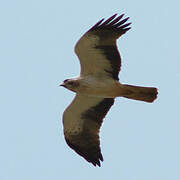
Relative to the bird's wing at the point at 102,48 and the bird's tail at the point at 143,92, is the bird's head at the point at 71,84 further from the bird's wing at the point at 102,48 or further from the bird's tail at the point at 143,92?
the bird's tail at the point at 143,92

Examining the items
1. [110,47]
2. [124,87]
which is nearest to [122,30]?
[110,47]

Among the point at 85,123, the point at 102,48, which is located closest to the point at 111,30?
the point at 102,48

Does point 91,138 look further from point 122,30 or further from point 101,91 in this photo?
point 122,30

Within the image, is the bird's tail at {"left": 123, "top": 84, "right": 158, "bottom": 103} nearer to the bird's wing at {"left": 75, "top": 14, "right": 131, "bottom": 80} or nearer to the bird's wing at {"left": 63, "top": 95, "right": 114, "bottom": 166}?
the bird's wing at {"left": 75, "top": 14, "right": 131, "bottom": 80}

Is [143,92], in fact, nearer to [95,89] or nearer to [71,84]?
[95,89]

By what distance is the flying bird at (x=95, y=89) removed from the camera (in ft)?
38.9

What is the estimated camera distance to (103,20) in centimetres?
1190

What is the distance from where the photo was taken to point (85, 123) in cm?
1314

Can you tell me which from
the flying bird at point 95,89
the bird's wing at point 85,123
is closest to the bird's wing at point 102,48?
the flying bird at point 95,89

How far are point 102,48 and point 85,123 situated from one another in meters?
2.18

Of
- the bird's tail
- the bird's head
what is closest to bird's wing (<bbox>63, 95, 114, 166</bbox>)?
the bird's head

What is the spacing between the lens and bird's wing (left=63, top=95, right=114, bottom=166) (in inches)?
509

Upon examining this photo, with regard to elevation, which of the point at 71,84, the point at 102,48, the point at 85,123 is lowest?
the point at 85,123

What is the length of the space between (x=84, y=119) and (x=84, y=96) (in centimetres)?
65
